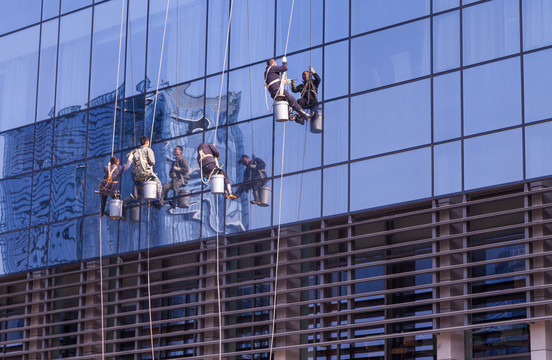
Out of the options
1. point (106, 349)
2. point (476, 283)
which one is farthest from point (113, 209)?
point (476, 283)

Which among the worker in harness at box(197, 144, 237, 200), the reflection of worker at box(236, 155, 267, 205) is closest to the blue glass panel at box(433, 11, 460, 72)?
the reflection of worker at box(236, 155, 267, 205)

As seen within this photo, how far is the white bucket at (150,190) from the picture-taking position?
2506cm

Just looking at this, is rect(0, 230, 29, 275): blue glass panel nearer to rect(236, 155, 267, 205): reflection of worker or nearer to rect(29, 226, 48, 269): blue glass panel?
rect(29, 226, 48, 269): blue glass panel

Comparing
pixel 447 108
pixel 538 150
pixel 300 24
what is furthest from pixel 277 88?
pixel 538 150

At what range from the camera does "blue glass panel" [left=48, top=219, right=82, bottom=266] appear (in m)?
27.8

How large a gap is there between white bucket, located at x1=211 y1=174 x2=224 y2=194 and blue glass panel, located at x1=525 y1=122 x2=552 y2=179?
21.8 feet

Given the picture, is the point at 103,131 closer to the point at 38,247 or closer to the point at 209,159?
the point at 38,247

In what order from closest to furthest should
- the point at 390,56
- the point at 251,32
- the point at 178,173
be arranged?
the point at 390,56, the point at 251,32, the point at 178,173

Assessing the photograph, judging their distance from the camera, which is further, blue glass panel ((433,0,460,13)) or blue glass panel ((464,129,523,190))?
blue glass panel ((433,0,460,13))

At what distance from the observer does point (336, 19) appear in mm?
24156

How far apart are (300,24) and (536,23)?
19.6ft

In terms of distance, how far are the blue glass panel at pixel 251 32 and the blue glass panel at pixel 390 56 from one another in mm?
2572

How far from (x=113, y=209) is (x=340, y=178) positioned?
617 centimetres

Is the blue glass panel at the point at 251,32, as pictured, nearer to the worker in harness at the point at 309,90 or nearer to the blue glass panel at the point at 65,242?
the worker in harness at the point at 309,90
